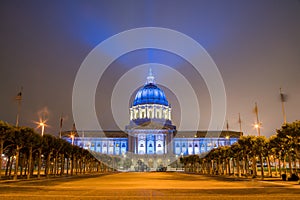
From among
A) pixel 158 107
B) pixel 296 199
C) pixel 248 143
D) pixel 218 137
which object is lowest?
pixel 296 199

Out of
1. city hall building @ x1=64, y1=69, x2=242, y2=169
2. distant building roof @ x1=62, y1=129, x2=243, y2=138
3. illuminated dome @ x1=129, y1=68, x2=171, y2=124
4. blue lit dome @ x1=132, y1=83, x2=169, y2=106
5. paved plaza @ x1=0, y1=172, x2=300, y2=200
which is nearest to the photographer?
paved plaza @ x1=0, y1=172, x2=300, y2=200

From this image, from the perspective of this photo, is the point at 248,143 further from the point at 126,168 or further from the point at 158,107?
the point at 158,107

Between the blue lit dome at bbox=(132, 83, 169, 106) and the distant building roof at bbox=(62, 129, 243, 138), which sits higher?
the blue lit dome at bbox=(132, 83, 169, 106)

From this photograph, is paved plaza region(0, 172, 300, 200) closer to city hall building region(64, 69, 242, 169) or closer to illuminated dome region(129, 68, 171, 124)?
city hall building region(64, 69, 242, 169)

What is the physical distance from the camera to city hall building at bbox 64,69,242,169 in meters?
171

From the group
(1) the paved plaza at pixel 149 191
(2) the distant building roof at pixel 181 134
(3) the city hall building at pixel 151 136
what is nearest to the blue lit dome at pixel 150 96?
(3) the city hall building at pixel 151 136

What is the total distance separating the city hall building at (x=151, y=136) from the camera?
562 ft

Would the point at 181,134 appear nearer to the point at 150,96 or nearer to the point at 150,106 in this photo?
the point at 150,106

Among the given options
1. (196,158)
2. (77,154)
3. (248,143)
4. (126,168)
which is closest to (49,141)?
(77,154)

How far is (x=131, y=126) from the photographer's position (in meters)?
175

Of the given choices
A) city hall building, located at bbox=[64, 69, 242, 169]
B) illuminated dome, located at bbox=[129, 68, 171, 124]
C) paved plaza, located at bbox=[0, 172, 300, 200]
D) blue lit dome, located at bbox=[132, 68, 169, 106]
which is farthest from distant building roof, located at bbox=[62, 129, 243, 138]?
paved plaza, located at bbox=[0, 172, 300, 200]

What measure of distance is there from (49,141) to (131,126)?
12078 cm

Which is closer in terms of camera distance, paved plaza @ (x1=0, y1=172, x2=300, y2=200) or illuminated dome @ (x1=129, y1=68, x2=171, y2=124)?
paved plaza @ (x1=0, y1=172, x2=300, y2=200)

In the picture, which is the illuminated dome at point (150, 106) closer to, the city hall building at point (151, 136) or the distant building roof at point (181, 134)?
the city hall building at point (151, 136)
